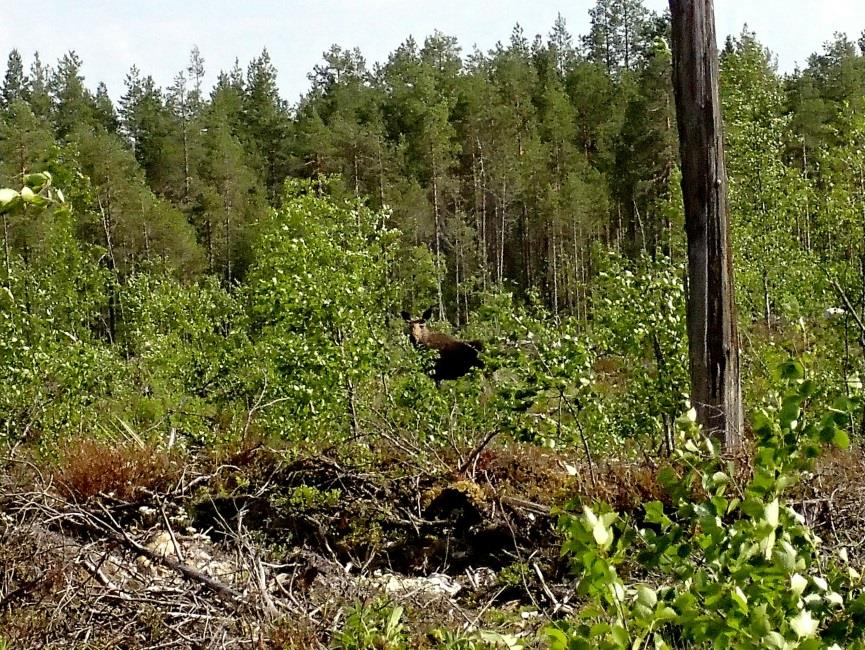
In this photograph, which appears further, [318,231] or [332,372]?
[318,231]

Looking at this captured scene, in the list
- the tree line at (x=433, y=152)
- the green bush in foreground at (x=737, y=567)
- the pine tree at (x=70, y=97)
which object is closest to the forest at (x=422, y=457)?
the green bush in foreground at (x=737, y=567)

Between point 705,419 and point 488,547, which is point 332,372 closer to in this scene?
point 488,547

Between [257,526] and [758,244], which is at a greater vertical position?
[758,244]

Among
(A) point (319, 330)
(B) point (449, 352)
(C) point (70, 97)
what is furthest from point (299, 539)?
(C) point (70, 97)

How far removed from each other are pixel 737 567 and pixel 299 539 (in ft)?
15.5

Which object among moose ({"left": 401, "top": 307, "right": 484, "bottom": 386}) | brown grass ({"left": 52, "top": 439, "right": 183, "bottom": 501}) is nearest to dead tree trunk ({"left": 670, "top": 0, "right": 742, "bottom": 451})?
brown grass ({"left": 52, "top": 439, "right": 183, "bottom": 501})

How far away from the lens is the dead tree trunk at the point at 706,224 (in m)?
5.61

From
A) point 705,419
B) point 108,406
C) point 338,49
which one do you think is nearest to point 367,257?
point 108,406

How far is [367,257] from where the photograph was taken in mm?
10125

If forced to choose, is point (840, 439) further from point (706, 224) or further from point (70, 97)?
point (70, 97)

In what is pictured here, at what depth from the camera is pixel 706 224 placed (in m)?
5.69

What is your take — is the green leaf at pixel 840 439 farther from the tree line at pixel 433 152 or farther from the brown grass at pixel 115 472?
the tree line at pixel 433 152

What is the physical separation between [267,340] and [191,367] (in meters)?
5.36

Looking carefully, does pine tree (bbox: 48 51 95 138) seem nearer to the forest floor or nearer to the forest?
the forest
